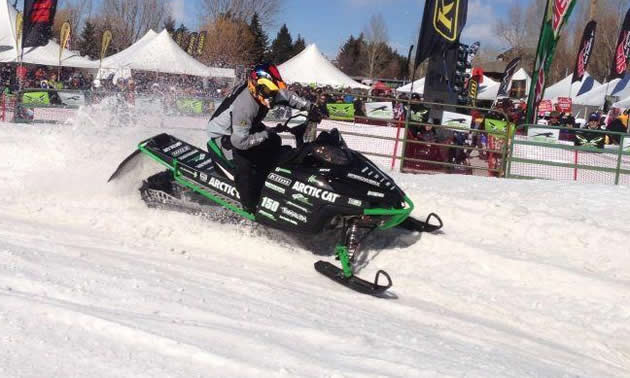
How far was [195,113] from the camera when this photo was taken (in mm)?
15336

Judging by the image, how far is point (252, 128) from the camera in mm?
6109

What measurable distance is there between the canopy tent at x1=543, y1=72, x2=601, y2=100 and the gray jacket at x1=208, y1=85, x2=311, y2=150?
82.8ft

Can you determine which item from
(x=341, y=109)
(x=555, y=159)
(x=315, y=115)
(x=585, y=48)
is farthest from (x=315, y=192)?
(x=585, y=48)

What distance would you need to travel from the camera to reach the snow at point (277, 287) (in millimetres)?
3127

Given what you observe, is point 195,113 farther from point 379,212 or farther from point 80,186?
point 379,212

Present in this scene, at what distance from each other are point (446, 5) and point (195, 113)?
6594 millimetres

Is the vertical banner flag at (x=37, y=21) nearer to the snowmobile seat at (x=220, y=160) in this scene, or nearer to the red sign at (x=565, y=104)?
the snowmobile seat at (x=220, y=160)

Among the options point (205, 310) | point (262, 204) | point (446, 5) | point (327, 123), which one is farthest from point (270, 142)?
point (327, 123)

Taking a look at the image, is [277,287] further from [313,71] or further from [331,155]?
[313,71]

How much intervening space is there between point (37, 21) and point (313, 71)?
52.1 feet

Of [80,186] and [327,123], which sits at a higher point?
[327,123]

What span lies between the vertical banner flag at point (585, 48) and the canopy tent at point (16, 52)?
74.6 feet

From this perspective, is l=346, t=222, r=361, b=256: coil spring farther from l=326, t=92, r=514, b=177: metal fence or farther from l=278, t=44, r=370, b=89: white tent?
l=278, t=44, r=370, b=89: white tent

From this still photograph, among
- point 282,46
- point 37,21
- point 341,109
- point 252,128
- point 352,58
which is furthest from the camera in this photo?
point 352,58
